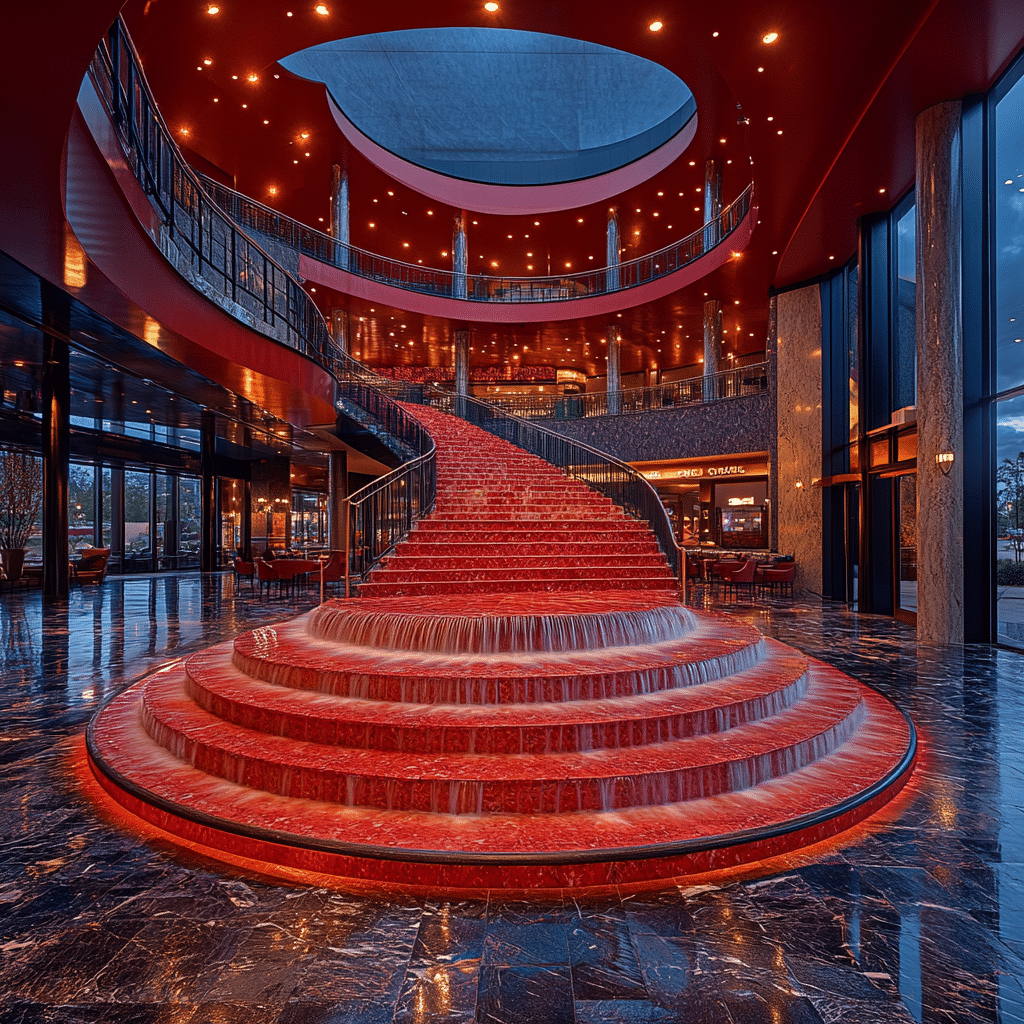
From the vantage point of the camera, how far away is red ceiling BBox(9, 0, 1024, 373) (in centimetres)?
717

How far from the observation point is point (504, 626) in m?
5.21

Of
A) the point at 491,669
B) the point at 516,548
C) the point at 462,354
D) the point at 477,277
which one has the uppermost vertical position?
the point at 477,277

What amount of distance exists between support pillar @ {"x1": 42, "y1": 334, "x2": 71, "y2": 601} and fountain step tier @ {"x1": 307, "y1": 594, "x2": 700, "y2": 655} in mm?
8604

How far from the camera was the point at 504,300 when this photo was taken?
2281cm

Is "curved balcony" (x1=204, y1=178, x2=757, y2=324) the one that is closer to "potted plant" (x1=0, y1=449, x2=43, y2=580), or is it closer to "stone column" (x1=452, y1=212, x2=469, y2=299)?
"stone column" (x1=452, y1=212, x2=469, y2=299)

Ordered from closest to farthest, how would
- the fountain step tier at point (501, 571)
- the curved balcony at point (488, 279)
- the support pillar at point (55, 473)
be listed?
the fountain step tier at point (501, 571) → the support pillar at point (55, 473) → the curved balcony at point (488, 279)

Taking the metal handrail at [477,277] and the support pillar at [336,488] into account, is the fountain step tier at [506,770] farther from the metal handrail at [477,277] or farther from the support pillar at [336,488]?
the support pillar at [336,488]

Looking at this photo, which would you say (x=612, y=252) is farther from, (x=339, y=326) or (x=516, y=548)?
(x=516, y=548)

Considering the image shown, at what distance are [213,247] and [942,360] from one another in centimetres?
1001

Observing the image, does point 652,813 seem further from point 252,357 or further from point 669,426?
point 669,426

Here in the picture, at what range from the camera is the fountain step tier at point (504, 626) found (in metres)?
5.19

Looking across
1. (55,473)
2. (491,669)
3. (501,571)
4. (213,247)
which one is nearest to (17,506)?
(55,473)

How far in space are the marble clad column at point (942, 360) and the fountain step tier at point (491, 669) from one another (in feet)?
11.8

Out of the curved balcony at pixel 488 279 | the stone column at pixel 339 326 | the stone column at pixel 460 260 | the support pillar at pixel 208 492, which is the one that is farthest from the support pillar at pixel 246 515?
the stone column at pixel 460 260
